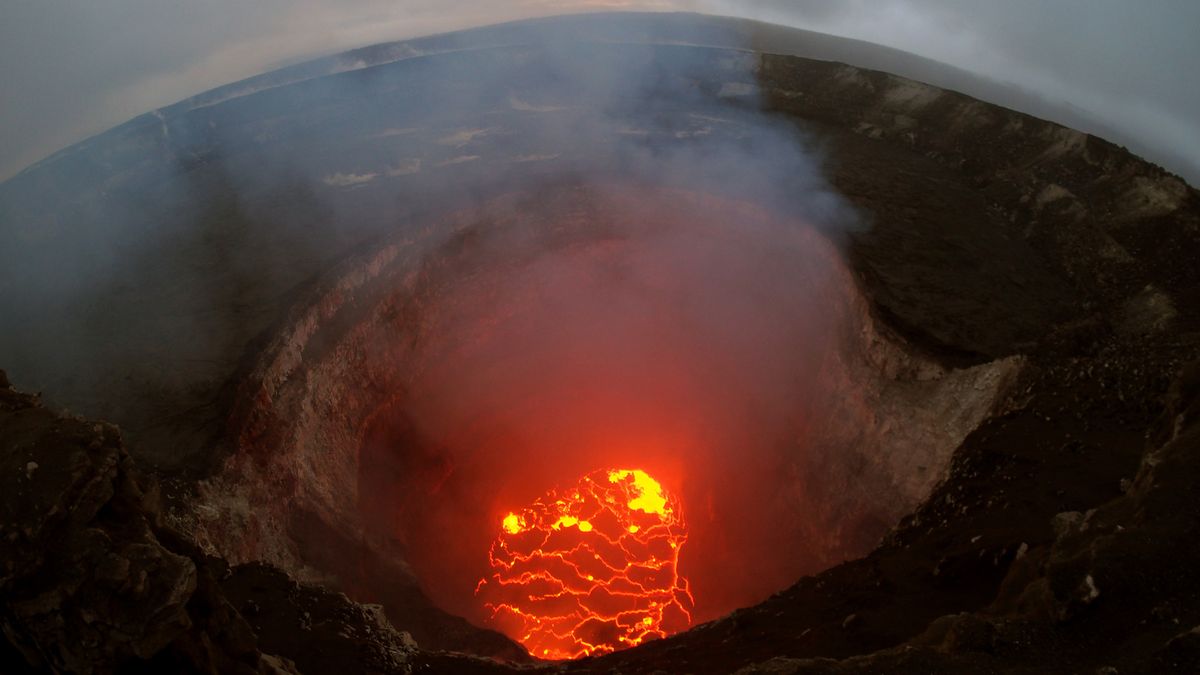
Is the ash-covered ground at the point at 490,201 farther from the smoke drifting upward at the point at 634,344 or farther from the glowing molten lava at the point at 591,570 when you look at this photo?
the glowing molten lava at the point at 591,570

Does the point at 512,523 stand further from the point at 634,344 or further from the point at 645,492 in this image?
the point at 634,344

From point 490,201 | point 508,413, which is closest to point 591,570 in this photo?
point 508,413

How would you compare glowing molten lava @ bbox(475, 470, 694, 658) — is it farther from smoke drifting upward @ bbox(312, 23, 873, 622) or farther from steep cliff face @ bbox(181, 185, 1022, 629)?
steep cliff face @ bbox(181, 185, 1022, 629)

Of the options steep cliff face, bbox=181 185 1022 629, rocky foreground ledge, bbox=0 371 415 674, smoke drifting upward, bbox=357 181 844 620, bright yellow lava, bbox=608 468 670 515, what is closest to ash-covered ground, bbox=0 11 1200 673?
rocky foreground ledge, bbox=0 371 415 674

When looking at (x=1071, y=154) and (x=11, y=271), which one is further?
(x=1071, y=154)

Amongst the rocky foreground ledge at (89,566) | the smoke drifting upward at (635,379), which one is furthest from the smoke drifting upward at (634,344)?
the rocky foreground ledge at (89,566)

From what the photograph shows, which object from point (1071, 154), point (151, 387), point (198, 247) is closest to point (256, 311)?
point (151, 387)

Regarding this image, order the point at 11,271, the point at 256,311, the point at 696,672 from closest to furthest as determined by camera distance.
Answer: the point at 696,672 → the point at 256,311 → the point at 11,271

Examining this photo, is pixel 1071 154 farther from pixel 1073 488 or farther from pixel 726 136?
pixel 1073 488
